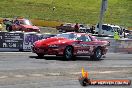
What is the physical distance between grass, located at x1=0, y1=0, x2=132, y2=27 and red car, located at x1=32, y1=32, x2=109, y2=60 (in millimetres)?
47611

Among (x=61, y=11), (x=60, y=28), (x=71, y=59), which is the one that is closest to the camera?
(x=71, y=59)

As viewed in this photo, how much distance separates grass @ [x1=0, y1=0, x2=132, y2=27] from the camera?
7062 centimetres

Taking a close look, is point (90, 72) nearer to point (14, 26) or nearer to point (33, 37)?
point (33, 37)

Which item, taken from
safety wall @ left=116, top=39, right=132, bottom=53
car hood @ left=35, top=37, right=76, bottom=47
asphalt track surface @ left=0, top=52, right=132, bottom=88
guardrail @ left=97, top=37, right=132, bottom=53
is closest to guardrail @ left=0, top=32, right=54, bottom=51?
car hood @ left=35, top=37, right=76, bottom=47

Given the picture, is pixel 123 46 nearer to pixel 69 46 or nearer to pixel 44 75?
pixel 69 46

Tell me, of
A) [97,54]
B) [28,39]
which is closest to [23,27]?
[28,39]

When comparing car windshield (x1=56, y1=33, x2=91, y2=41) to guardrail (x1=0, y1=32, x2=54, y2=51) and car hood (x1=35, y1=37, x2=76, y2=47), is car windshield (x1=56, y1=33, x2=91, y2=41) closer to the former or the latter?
car hood (x1=35, y1=37, x2=76, y2=47)

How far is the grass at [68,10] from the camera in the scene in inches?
2781

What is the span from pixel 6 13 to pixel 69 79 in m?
57.4

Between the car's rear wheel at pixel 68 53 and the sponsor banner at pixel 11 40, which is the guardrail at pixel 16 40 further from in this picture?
the car's rear wheel at pixel 68 53

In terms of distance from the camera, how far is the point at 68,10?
76.4 meters

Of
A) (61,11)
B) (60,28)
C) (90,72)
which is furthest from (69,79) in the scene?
(61,11)

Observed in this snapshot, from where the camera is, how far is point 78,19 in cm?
7150

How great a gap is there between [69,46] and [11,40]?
214 inches
